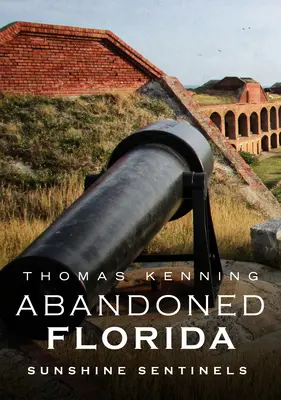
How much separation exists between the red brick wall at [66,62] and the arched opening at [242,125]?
2652 cm

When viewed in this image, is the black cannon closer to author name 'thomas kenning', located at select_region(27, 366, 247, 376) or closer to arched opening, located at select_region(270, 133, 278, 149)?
author name 'thomas kenning', located at select_region(27, 366, 247, 376)

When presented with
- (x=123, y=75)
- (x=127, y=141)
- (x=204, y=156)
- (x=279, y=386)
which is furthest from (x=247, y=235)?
(x=123, y=75)

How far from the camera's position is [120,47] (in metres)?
11.7

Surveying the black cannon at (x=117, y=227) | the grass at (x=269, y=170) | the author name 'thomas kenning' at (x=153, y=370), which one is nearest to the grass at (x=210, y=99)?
the grass at (x=269, y=170)

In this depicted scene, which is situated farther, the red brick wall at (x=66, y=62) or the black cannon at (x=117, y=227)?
the red brick wall at (x=66, y=62)

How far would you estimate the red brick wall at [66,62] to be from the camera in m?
10.3

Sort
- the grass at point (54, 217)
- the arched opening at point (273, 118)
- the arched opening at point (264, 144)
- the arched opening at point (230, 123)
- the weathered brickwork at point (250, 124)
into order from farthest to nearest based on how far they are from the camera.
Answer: the arched opening at point (273, 118) → the arched opening at point (264, 144) → the arched opening at point (230, 123) → the weathered brickwork at point (250, 124) → the grass at point (54, 217)

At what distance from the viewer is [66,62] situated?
1107 cm

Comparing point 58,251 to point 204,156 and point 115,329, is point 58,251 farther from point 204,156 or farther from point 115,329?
point 204,156

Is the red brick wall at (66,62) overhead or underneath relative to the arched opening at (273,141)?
overhead

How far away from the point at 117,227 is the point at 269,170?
93.1 ft

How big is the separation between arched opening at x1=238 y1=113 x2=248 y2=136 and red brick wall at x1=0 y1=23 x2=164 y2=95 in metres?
26.5

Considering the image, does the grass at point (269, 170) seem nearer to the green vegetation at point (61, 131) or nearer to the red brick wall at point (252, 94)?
the red brick wall at point (252, 94)

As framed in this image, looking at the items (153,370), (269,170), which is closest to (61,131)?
(153,370)
